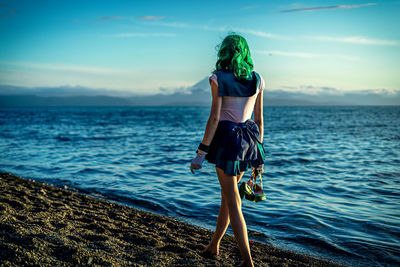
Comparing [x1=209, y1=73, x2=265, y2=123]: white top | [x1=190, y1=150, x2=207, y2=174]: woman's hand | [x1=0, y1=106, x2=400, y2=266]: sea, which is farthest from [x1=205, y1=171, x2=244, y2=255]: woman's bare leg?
[x1=0, y1=106, x2=400, y2=266]: sea

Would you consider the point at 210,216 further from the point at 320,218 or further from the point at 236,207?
the point at 236,207

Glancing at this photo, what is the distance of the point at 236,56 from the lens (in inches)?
111

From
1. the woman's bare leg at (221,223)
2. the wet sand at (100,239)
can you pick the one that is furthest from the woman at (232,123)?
the wet sand at (100,239)

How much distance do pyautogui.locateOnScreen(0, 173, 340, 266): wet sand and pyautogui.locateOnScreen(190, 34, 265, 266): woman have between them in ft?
3.28

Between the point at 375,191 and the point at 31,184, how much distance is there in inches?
342

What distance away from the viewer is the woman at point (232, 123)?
2.83 m

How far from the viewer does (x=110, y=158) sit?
40.1 ft

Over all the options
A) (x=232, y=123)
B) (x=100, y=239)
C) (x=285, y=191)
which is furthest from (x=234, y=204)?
(x=285, y=191)

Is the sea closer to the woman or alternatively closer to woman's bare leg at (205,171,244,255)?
woman's bare leg at (205,171,244,255)

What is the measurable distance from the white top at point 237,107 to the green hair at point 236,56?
0.20m

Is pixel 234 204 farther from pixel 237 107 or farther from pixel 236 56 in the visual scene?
pixel 236 56

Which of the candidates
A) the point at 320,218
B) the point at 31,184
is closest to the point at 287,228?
the point at 320,218

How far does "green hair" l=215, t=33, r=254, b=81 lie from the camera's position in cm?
282

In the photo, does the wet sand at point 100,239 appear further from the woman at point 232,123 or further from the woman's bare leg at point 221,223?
the woman at point 232,123
